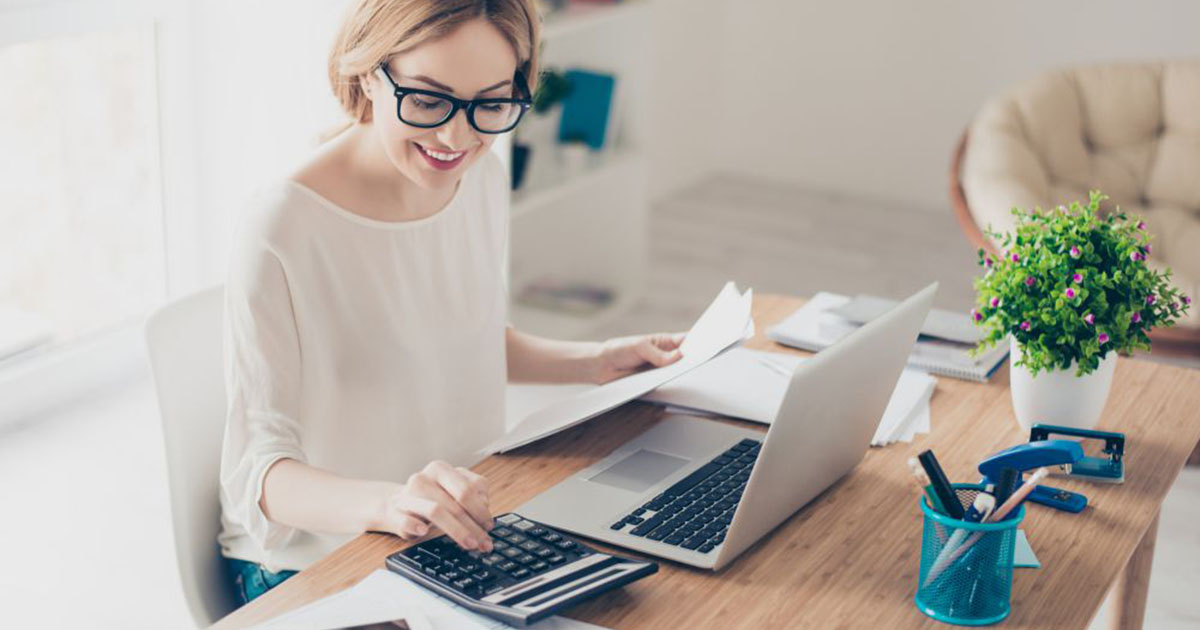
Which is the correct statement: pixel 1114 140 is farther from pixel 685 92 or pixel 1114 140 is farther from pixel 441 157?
pixel 441 157

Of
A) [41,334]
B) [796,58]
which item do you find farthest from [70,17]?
[796,58]

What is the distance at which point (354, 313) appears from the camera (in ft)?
5.24

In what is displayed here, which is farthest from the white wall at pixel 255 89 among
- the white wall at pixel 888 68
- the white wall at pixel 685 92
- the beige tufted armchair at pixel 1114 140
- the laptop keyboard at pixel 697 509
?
the white wall at pixel 888 68

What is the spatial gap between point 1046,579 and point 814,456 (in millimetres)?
239

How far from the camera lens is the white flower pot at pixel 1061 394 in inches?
61.8

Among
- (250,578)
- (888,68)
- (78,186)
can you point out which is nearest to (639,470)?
(250,578)

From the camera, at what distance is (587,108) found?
12.6 ft

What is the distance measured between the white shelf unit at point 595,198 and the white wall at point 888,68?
1540 mm

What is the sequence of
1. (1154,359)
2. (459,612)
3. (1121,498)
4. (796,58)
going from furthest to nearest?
(796,58), (1154,359), (1121,498), (459,612)

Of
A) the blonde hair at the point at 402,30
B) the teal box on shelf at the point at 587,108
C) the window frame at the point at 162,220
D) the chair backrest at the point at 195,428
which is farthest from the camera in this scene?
the teal box on shelf at the point at 587,108

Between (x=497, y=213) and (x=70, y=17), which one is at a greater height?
(x=70, y=17)

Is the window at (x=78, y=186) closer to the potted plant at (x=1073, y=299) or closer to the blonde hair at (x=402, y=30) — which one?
the blonde hair at (x=402, y=30)

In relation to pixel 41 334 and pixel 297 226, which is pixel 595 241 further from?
pixel 297 226

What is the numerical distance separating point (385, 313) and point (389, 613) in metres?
0.53
